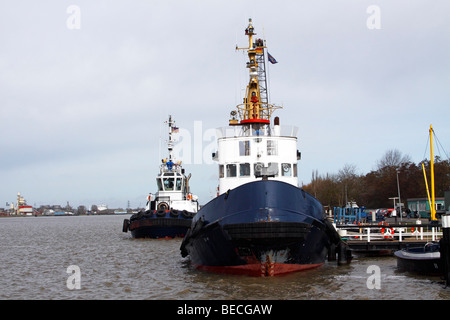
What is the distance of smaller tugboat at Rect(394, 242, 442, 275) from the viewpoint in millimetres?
15896

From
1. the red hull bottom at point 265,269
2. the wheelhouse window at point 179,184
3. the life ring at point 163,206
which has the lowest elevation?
the red hull bottom at point 265,269

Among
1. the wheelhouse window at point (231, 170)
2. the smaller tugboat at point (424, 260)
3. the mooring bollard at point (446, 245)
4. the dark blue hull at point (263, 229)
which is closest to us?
the mooring bollard at point (446, 245)

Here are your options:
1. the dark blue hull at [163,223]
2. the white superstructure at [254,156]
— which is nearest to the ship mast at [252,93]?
the white superstructure at [254,156]

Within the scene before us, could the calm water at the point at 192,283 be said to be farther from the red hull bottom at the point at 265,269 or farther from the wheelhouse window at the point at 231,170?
the wheelhouse window at the point at 231,170

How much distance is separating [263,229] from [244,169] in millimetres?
4105

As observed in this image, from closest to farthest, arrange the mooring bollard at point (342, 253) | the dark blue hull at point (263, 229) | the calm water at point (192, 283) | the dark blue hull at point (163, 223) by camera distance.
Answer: the calm water at point (192, 283)
the dark blue hull at point (263, 229)
the mooring bollard at point (342, 253)
the dark blue hull at point (163, 223)

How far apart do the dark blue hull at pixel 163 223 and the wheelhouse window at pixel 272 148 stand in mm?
17567

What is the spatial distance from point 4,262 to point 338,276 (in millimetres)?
16588

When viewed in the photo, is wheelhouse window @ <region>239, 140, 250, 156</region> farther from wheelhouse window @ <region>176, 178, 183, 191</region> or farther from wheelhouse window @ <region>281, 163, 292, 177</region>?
wheelhouse window @ <region>176, 178, 183, 191</region>

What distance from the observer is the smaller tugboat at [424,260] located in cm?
1590

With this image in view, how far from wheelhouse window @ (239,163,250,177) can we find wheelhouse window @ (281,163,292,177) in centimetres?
134

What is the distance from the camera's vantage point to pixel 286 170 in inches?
738

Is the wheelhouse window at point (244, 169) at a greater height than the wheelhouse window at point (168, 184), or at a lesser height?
lesser

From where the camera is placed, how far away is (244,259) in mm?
15555
